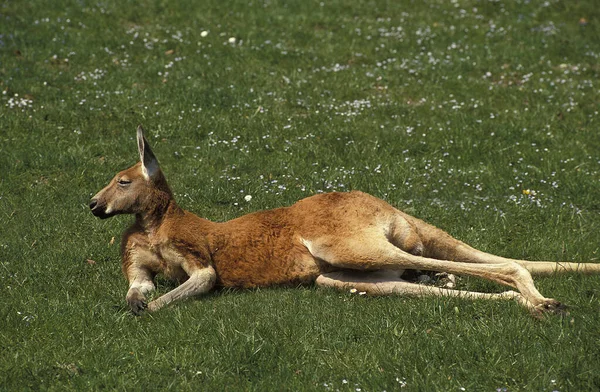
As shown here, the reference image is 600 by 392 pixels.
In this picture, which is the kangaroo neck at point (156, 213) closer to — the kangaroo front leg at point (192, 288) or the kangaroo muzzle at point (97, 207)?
the kangaroo muzzle at point (97, 207)

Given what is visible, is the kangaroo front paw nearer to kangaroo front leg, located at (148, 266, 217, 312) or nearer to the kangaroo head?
kangaroo front leg, located at (148, 266, 217, 312)

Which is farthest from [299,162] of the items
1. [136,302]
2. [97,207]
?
[136,302]

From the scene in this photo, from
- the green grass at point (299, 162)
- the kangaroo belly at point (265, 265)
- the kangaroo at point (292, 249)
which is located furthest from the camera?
the kangaroo belly at point (265, 265)

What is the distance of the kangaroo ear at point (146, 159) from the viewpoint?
7.61 meters

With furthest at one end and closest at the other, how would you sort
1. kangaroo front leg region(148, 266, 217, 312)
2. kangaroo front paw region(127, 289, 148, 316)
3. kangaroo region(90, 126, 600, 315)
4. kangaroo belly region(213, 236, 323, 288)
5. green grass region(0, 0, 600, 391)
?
kangaroo belly region(213, 236, 323, 288) < kangaroo region(90, 126, 600, 315) < kangaroo front leg region(148, 266, 217, 312) < kangaroo front paw region(127, 289, 148, 316) < green grass region(0, 0, 600, 391)

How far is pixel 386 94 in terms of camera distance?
12.5 metres

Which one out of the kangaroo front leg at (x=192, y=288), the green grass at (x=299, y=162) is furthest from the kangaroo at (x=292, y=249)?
the green grass at (x=299, y=162)

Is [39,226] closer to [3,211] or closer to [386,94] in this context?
[3,211]

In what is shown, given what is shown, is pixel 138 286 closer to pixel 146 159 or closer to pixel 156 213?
pixel 156 213

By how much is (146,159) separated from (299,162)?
3120 millimetres

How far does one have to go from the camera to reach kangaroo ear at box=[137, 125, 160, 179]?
7.61 m

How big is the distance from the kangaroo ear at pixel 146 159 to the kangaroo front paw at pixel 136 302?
44.6 inches

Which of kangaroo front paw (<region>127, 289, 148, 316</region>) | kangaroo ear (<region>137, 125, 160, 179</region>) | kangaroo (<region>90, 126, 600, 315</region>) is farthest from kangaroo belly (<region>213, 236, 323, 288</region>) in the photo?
kangaroo ear (<region>137, 125, 160, 179</region>)

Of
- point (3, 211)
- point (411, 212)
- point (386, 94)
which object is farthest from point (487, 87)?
point (3, 211)
